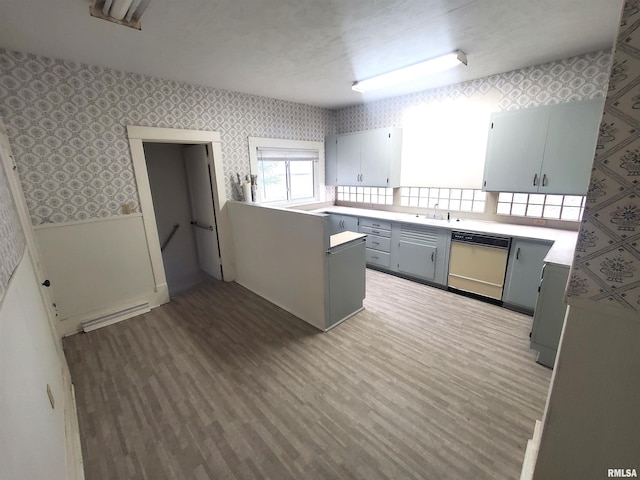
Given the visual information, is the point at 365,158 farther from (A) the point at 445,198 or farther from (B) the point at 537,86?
(B) the point at 537,86

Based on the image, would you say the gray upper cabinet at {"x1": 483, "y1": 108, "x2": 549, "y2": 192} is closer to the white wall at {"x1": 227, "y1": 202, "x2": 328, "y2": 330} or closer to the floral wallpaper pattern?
the floral wallpaper pattern

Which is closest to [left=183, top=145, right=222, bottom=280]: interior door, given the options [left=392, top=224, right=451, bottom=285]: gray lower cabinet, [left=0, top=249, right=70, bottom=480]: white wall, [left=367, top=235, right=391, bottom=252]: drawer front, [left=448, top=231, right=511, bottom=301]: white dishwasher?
[left=367, top=235, right=391, bottom=252]: drawer front

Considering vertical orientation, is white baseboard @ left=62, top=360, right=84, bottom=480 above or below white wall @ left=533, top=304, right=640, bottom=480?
below

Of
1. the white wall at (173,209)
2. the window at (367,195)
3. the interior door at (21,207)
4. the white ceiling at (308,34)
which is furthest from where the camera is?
the window at (367,195)

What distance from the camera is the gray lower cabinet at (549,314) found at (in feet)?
7.15

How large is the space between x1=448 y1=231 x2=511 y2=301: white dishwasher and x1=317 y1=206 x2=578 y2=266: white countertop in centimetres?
11

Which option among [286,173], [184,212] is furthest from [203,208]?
[286,173]

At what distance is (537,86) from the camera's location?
9.89ft

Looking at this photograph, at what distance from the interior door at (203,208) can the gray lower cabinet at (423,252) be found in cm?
273

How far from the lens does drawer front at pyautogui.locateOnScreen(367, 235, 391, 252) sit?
4.12 metres

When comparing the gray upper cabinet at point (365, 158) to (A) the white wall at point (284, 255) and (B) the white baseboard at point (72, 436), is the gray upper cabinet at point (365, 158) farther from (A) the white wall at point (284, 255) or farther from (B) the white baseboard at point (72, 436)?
(B) the white baseboard at point (72, 436)

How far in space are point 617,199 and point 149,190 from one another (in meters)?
3.79

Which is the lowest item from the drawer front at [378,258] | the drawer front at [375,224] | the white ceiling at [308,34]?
the drawer front at [378,258]

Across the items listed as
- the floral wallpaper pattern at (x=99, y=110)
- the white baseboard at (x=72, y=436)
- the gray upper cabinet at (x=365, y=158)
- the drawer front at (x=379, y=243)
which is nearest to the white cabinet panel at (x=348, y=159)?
the gray upper cabinet at (x=365, y=158)
